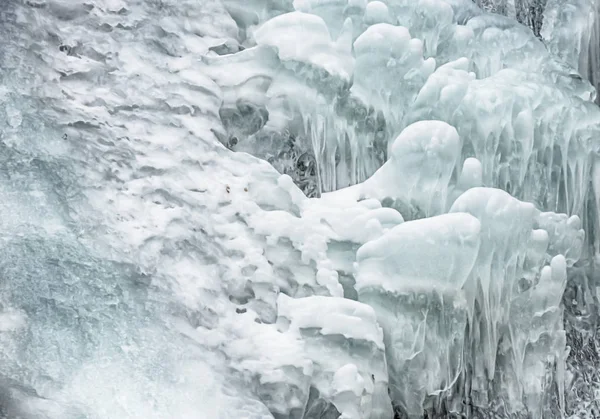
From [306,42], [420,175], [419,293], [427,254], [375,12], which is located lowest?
[419,293]

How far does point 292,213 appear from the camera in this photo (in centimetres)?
302

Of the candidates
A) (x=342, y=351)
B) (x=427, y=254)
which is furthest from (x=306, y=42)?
(x=342, y=351)

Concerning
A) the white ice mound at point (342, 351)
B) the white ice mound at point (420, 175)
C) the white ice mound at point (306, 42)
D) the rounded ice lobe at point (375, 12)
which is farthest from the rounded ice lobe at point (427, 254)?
the rounded ice lobe at point (375, 12)

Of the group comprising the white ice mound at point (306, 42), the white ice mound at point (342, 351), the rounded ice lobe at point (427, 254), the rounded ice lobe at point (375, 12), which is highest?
the rounded ice lobe at point (375, 12)

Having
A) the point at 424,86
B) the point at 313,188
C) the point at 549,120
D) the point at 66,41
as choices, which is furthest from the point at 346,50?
the point at 66,41

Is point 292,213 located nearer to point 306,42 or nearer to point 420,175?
point 420,175

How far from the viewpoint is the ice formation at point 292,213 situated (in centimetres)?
243

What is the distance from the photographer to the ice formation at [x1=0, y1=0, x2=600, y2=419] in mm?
2426

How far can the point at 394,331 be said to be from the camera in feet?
9.17

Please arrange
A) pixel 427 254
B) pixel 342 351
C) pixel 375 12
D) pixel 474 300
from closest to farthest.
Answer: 1. pixel 342 351
2. pixel 427 254
3. pixel 474 300
4. pixel 375 12

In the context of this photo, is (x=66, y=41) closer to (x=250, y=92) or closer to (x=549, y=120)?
(x=250, y=92)

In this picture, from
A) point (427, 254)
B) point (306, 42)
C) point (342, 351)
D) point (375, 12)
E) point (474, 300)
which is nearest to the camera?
point (342, 351)

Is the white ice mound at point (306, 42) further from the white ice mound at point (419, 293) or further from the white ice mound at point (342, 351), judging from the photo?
the white ice mound at point (342, 351)

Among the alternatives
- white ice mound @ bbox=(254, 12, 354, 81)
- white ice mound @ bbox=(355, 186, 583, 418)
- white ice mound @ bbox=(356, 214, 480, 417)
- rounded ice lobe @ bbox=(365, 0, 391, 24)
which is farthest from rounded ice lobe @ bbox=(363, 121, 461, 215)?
rounded ice lobe @ bbox=(365, 0, 391, 24)
